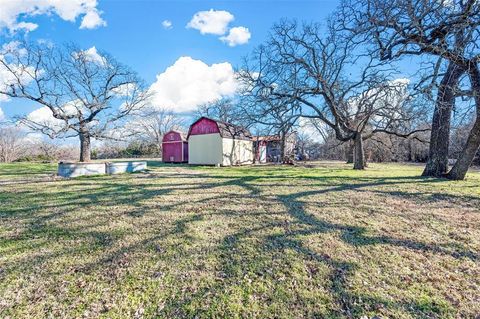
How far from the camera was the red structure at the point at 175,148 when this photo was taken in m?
21.3

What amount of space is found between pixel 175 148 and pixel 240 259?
65.1 ft

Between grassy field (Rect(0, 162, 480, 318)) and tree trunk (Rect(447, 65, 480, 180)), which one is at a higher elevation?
tree trunk (Rect(447, 65, 480, 180))

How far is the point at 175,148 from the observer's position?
21688 millimetres

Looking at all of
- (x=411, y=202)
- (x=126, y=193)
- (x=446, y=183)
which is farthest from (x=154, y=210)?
(x=446, y=183)

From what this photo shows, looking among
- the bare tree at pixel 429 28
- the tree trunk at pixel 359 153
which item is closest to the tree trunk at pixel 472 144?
the bare tree at pixel 429 28

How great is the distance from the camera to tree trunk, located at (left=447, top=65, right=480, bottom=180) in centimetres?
698

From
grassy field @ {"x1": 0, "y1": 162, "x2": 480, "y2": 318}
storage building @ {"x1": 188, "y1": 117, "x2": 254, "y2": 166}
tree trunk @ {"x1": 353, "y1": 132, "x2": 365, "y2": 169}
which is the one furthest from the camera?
storage building @ {"x1": 188, "y1": 117, "x2": 254, "y2": 166}

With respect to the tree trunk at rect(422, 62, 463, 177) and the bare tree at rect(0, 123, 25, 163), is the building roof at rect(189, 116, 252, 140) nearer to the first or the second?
the tree trunk at rect(422, 62, 463, 177)

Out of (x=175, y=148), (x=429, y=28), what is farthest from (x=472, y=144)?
(x=175, y=148)

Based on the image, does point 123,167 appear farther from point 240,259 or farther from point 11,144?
point 11,144

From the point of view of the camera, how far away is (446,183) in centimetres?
759

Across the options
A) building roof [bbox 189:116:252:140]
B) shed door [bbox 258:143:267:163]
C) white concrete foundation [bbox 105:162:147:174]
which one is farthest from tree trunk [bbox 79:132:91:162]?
shed door [bbox 258:143:267:163]

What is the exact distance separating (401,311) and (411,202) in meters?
4.27

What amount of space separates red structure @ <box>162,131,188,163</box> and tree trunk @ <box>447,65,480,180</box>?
17972 millimetres
